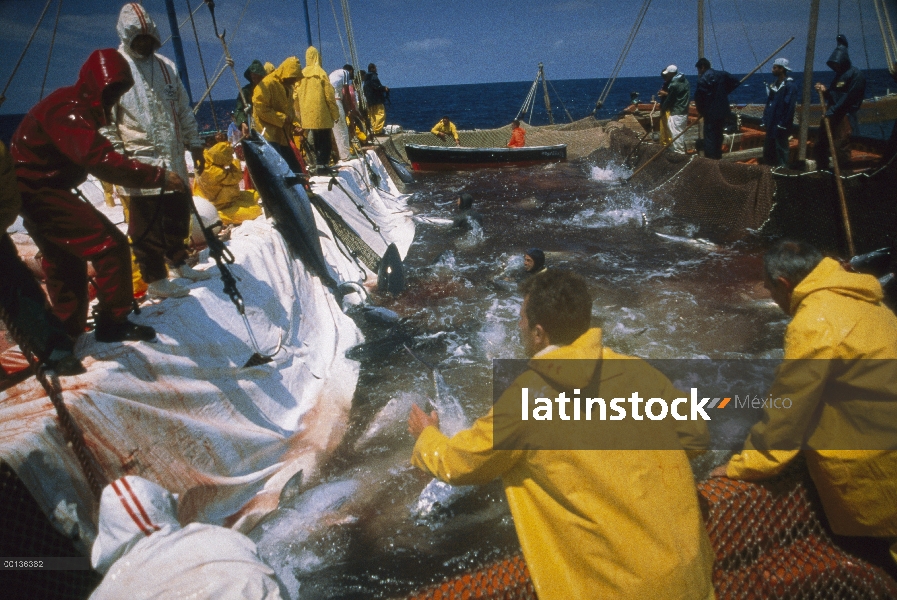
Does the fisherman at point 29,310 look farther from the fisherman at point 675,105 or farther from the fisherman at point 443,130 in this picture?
the fisherman at point 443,130

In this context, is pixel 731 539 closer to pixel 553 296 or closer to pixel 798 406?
pixel 798 406

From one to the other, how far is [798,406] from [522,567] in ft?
4.54

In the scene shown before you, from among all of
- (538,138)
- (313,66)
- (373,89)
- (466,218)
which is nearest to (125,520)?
(466,218)

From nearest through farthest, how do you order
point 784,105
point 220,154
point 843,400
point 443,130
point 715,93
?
1. point 843,400
2. point 220,154
3. point 784,105
4. point 715,93
5. point 443,130

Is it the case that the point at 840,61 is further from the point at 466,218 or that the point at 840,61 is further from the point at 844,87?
the point at 466,218

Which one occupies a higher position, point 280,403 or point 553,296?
point 553,296

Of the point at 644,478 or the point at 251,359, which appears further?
the point at 251,359

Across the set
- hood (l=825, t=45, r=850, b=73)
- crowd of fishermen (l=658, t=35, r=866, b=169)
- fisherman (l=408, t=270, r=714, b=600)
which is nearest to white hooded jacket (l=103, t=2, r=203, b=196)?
fisherman (l=408, t=270, r=714, b=600)

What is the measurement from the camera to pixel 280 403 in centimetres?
416

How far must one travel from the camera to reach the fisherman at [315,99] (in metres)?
8.98

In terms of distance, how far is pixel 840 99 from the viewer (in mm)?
8680

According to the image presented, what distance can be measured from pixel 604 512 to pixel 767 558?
1.19 meters

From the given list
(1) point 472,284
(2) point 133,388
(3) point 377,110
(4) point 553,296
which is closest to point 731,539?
(4) point 553,296

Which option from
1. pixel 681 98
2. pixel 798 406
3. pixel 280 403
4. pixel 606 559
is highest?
pixel 681 98
